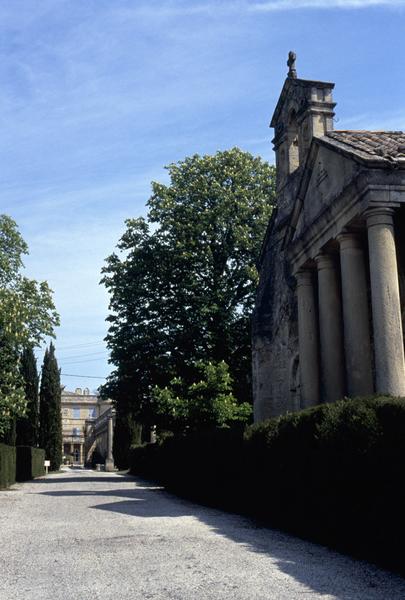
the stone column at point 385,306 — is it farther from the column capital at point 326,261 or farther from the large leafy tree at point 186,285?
the large leafy tree at point 186,285

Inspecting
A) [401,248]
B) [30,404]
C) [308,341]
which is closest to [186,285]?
[308,341]

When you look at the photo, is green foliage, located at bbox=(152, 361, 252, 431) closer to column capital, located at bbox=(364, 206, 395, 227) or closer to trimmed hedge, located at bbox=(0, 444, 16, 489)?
trimmed hedge, located at bbox=(0, 444, 16, 489)

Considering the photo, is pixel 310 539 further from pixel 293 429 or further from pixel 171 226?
pixel 171 226

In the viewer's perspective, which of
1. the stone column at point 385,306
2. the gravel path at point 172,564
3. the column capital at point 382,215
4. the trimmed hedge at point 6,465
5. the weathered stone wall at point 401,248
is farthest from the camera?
the trimmed hedge at point 6,465

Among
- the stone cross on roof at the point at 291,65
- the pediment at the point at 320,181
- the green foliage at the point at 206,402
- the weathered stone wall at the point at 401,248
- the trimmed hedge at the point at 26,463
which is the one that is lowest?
the trimmed hedge at the point at 26,463

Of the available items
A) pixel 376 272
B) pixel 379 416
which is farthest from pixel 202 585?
pixel 376 272

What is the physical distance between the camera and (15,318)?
77.7 feet

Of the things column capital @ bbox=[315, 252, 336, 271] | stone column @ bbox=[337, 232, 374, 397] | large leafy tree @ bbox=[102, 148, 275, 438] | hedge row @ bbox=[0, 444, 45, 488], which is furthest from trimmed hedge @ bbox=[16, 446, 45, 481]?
stone column @ bbox=[337, 232, 374, 397]

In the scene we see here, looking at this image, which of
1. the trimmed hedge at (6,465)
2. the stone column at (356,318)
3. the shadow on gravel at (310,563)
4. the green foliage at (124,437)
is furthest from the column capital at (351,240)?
the green foliage at (124,437)

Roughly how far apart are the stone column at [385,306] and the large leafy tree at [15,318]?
602 inches

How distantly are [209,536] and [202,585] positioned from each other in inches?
143

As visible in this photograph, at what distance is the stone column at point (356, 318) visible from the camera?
12.3 m

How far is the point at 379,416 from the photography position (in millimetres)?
7691

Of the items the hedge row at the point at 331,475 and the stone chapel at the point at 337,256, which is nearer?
the hedge row at the point at 331,475
